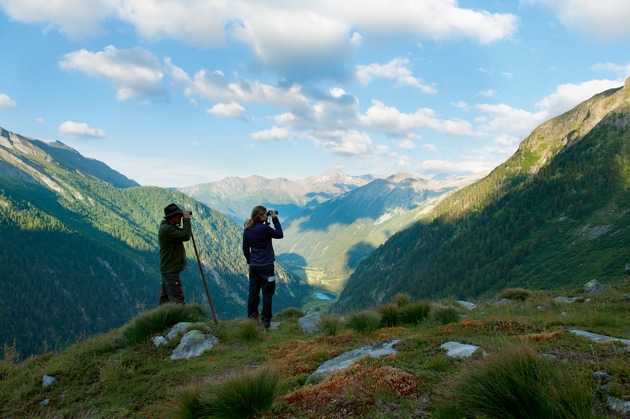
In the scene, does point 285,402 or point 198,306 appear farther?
point 198,306

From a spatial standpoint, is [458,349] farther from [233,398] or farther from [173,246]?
[173,246]

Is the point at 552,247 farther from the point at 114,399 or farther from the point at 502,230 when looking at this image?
the point at 114,399

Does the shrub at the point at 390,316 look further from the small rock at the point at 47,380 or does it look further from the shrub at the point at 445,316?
the small rock at the point at 47,380

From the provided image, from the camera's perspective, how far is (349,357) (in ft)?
23.0

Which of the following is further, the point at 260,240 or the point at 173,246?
the point at 173,246

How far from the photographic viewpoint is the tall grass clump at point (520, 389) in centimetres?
321

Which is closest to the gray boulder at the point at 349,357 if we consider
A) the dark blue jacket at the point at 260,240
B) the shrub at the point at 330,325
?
the shrub at the point at 330,325

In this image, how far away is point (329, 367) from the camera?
6500mm

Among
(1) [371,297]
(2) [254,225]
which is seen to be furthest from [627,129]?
(2) [254,225]

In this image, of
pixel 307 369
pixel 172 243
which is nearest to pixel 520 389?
pixel 307 369

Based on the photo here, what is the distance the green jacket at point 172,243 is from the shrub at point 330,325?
5507mm

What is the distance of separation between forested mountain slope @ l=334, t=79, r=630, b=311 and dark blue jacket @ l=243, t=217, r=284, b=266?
74.2 meters

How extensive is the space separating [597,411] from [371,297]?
199 meters

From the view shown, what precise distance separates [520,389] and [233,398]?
A: 349 cm
